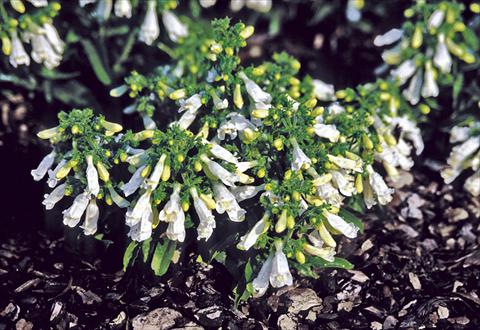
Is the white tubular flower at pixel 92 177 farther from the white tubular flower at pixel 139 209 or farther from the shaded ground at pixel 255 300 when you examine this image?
the shaded ground at pixel 255 300

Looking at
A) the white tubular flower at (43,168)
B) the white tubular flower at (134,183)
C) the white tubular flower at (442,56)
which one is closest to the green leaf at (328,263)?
the white tubular flower at (134,183)

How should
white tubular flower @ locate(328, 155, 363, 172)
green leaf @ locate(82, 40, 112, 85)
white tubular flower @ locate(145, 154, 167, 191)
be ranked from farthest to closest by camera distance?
green leaf @ locate(82, 40, 112, 85), white tubular flower @ locate(328, 155, 363, 172), white tubular flower @ locate(145, 154, 167, 191)

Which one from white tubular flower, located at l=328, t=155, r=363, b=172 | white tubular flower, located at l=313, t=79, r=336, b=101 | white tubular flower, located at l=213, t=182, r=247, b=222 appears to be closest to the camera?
white tubular flower, located at l=213, t=182, r=247, b=222

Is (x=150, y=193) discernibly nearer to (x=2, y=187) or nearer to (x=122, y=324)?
(x=122, y=324)

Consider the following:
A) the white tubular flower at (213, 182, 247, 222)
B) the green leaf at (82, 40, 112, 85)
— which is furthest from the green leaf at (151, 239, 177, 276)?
the green leaf at (82, 40, 112, 85)

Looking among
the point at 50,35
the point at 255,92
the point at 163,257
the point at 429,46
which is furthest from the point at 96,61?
the point at 429,46

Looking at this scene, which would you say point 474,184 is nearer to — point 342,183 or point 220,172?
point 342,183

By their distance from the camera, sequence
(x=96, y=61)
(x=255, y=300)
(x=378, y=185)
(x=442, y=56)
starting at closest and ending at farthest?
(x=378, y=185)
(x=255, y=300)
(x=442, y=56)
(x=96, y=61)

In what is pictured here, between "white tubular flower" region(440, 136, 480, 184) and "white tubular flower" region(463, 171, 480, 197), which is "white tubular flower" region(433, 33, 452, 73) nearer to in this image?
"white tubular flower" region(440, 136, 480, 184)
